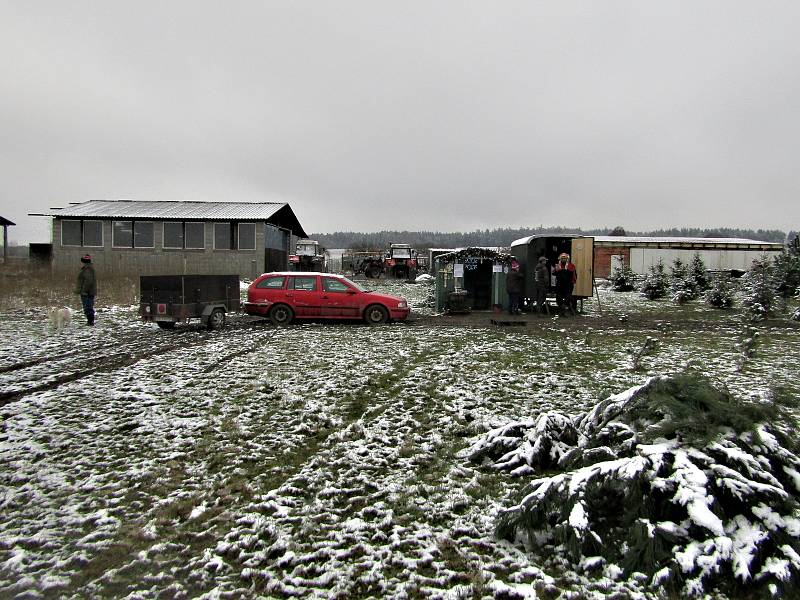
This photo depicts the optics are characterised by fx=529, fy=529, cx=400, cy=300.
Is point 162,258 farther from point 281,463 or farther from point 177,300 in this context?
point 281,463

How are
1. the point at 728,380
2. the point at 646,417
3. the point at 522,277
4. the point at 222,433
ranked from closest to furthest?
the point at 646,417 → the point at 222,433 → the point at 728,380 → the point at 522,277

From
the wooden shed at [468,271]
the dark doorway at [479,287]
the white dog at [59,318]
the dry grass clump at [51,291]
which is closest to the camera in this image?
the white dog at [59,318]

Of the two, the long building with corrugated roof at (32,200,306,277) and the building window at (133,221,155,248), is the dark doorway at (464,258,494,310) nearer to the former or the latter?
the long building with corrugated roof at (32,200,306,277)

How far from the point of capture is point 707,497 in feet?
10.5

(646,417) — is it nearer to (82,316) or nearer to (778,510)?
(778,510)

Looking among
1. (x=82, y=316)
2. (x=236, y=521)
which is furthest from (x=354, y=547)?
(x=82, y=316)

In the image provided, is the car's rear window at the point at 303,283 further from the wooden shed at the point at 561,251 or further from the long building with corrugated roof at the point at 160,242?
the long building with corrugated roof at the point at 160,242

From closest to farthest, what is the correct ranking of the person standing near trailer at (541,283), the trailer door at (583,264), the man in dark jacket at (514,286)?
the person standing near trailer at (541,283) < the man in dark jacket at (514,286) < the trailer door at (583,264)

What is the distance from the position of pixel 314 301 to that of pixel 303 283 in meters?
0.64

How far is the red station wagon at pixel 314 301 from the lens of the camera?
1549cm

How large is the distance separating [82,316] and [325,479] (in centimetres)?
Answer: 1486

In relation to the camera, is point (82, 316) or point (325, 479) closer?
point (325, 479)

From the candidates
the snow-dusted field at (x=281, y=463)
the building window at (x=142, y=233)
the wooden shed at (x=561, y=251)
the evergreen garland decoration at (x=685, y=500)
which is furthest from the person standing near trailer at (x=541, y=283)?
the building window at (x=142, y=233)

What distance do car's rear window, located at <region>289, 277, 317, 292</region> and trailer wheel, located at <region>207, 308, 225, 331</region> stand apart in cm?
209
